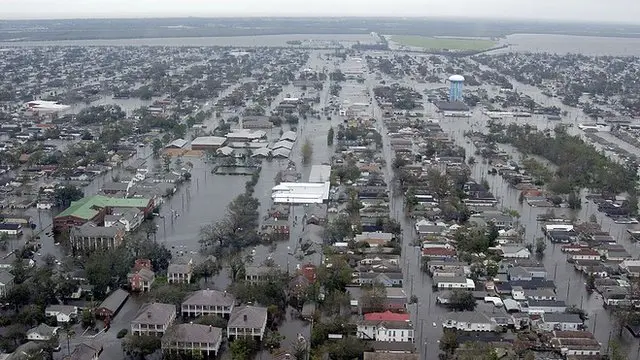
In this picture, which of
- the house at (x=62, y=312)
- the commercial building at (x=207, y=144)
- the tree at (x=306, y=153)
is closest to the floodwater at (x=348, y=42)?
the commercial building at (x=207, y=144)

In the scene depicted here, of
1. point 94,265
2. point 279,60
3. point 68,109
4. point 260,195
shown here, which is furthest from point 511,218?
point 279,60

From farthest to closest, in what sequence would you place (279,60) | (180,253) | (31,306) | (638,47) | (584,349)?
1. (638,47)
2. (279,60)
3. (180,253)
4. (31,306)
5. (584,349)

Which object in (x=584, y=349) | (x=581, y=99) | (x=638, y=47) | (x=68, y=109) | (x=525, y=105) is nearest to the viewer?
(x=584, y=349)

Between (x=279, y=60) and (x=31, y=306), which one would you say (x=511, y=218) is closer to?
(x=31, y=306)

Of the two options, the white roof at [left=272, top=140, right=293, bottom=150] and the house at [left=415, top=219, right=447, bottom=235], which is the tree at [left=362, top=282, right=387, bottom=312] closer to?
the house at [left=415, top=219, right=447, bottom=235]

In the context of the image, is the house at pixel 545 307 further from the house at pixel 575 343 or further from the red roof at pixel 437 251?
the red roof at pixel 437 251
